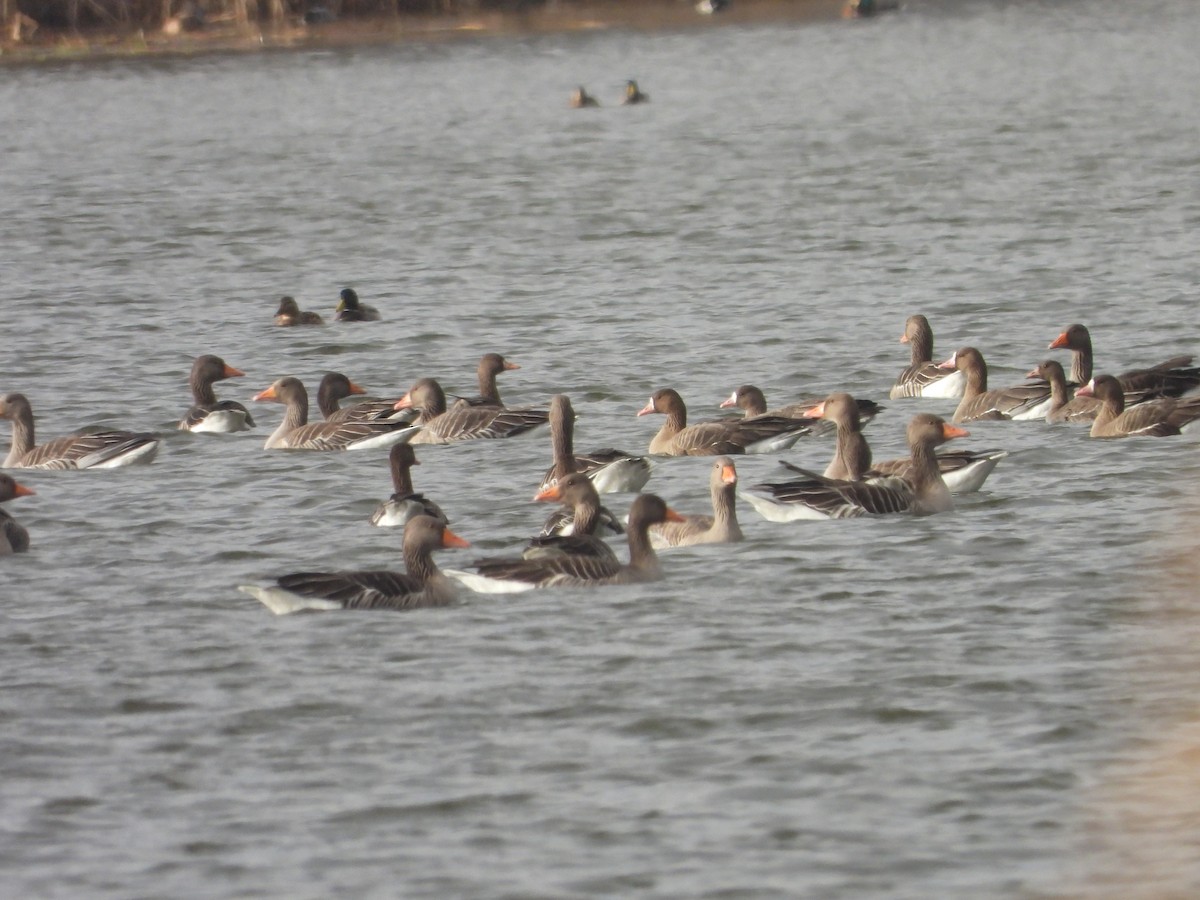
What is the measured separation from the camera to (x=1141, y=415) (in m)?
17.2

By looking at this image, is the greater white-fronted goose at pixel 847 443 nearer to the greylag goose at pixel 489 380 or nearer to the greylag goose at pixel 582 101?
the greylag goose at pixel 489 380

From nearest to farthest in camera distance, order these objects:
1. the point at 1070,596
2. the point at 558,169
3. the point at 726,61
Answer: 1. the point at 1070,596
2. the point at 558,169
3. the point at 726,61

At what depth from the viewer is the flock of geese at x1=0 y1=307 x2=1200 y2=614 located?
13.2 meters

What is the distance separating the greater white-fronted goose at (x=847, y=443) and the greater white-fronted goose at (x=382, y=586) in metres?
3.39

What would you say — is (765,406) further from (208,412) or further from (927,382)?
(208,412)

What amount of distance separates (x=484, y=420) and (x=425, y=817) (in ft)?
28.7

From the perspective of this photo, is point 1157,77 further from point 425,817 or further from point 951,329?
point 425,817

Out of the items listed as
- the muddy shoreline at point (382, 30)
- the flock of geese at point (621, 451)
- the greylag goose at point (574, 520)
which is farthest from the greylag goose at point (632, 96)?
the greylag goose at point (574, 520)

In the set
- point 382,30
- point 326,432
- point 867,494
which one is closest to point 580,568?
point 867,494

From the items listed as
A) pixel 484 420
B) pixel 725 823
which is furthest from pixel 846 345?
pixel 725 823

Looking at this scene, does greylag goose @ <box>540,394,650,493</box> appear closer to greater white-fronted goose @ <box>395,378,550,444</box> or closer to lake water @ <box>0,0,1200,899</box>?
lake water @ <box>0,0,1200,899</box>

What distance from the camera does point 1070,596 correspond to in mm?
12906

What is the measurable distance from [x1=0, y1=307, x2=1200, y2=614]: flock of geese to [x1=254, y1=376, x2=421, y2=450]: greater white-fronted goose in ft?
0.05

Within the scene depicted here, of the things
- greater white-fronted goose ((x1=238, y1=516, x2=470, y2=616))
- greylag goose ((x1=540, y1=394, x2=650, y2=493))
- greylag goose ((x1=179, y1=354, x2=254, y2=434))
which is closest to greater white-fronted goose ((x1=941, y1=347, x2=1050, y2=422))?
greylag goose ((x1=540, y1=394, x2=650, y2=493))
